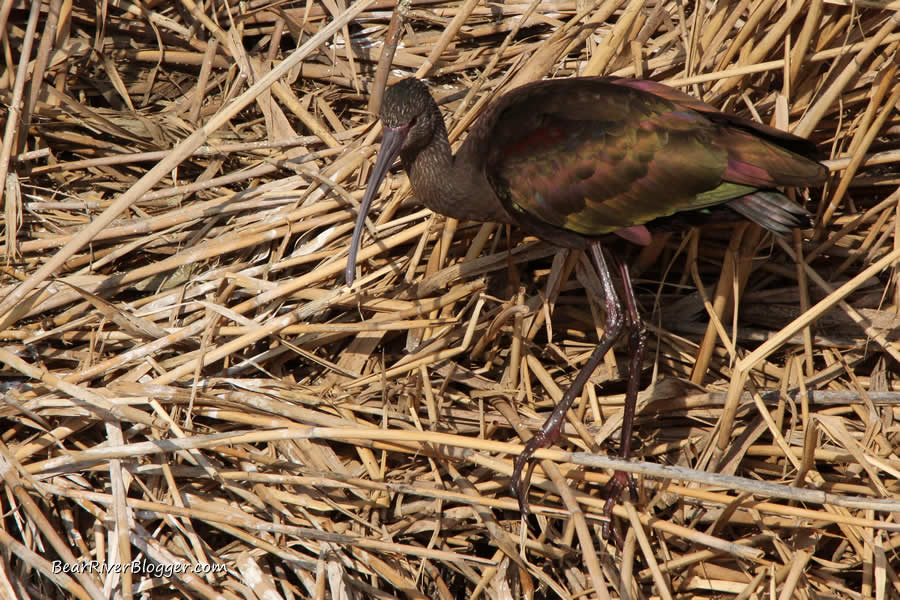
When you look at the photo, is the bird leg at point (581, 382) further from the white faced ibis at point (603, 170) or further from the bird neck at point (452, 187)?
the bird neck at point (452, 187)

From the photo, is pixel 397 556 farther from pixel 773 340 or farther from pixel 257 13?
pixel 257 13

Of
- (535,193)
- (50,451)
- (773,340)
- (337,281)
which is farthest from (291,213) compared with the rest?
(773,340)

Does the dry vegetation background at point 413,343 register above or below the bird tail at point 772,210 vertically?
below

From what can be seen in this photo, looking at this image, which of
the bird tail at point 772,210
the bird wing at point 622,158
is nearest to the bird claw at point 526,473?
the bird wing at point 622,158

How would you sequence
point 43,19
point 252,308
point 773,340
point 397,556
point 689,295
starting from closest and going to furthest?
A: point 773,340 → point 397,556 → point 252,308 → point 689,295 → point 43,19

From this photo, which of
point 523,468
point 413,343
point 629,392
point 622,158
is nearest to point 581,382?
point 629,392

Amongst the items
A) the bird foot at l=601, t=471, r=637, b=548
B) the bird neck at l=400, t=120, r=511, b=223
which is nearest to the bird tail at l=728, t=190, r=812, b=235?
the bird neck at l=400, t=120, r=511, b=223
